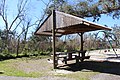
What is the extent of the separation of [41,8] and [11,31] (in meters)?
6.35

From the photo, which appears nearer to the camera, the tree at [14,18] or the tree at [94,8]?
the tree at [94,8]

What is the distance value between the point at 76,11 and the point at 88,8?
113 cm

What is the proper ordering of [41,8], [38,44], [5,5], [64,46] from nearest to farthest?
[38,44]
[64,46]
[5,5]
[41,8]

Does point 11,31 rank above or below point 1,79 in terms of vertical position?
above

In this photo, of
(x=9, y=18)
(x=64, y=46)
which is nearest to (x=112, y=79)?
(x=64, y=46)

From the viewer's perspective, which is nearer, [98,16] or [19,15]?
[98,16]

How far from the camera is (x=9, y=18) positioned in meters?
25.0

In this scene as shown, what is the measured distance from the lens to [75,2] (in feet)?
57.2

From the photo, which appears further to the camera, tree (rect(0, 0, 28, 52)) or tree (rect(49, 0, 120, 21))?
tree (rect(0, 0, 28, 52))

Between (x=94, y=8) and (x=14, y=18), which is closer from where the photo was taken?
(x=94, y=8)

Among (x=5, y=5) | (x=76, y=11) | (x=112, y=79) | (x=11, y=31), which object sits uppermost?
(x=5, y=5)

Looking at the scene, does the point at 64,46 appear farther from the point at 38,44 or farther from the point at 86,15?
the point at 86,15

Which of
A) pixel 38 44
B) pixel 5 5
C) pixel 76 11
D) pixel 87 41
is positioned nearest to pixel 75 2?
pixel 76 11

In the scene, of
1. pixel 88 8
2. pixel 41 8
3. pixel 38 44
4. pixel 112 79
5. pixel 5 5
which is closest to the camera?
pixel 112 79
